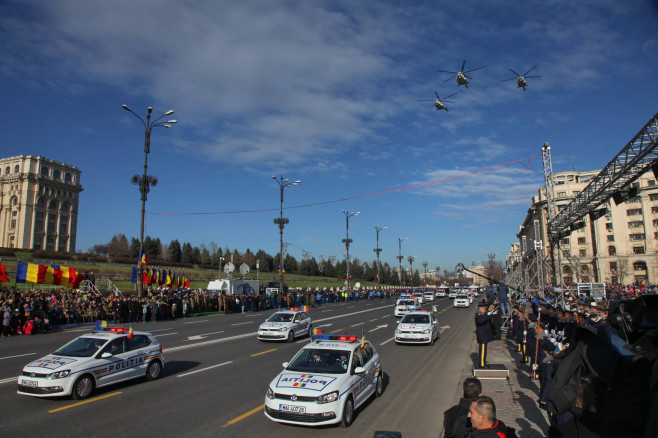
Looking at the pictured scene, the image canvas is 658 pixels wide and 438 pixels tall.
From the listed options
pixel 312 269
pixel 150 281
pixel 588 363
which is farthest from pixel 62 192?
pixel 588 363

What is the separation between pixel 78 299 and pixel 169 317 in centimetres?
680

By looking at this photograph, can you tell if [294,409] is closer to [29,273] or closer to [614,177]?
[614,177]

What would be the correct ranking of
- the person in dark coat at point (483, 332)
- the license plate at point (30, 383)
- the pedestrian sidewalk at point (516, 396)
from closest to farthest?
1. the pedestrian sidewalk at point (516, 396)
2. the license plate at point (30, 383)
3. the person in dark coat at point (483, 332)

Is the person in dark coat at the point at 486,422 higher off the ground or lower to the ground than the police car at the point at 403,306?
higher

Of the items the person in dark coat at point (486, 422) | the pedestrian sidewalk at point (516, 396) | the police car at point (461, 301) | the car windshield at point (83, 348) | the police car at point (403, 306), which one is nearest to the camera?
the person in dark coat at point (486, 422)

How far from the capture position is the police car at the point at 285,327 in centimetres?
1930

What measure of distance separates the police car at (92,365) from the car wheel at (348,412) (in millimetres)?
6085

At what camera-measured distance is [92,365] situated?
10016 mm

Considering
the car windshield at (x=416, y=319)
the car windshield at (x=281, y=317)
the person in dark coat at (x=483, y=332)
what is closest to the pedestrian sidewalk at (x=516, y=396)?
the person in dark coat at (x=483, y=332)

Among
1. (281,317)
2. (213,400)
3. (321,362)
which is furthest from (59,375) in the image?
(281,317)

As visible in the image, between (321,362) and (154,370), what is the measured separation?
17.8 feet

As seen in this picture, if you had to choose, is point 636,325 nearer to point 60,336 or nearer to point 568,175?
point 60,336

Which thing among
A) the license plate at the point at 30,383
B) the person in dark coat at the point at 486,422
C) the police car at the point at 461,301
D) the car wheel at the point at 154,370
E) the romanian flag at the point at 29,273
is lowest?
the police car at the point at 461,301

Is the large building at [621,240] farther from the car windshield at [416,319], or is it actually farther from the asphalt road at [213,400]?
the asphalt road at [213,400]
